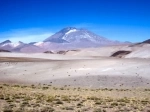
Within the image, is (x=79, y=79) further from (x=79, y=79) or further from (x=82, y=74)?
(x=82, y=74)

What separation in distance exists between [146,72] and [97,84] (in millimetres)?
7663

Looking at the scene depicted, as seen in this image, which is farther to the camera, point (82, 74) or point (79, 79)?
point (82, 74)

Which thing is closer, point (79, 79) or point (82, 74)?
point (79, 79)

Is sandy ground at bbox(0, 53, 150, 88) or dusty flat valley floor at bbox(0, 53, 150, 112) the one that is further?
sandy ground at bbox(0, 53, 150, 88)

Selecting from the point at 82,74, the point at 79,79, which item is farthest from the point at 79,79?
the point at 82,74

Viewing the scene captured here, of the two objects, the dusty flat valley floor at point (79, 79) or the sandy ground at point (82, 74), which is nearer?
the dusty flat valley floor at point (79, 79)

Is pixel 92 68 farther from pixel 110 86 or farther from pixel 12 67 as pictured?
pixel 12 67

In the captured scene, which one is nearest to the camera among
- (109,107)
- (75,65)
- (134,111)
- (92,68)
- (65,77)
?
(134,111)

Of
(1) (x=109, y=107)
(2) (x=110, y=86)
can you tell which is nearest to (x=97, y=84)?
(2) (x=110, y=86)

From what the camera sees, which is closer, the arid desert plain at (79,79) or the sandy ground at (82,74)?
the arid desert plain at (79,79)

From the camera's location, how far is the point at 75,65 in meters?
38.9

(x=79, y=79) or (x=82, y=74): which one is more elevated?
(x=82, y=74)

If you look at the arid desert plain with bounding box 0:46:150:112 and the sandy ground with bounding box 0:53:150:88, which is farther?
the sandy ground with bounding box 0:53:150:88

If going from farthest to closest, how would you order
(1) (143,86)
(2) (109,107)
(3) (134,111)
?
(1) (143,86) → (2) (109,107) → (3) (134,111)
